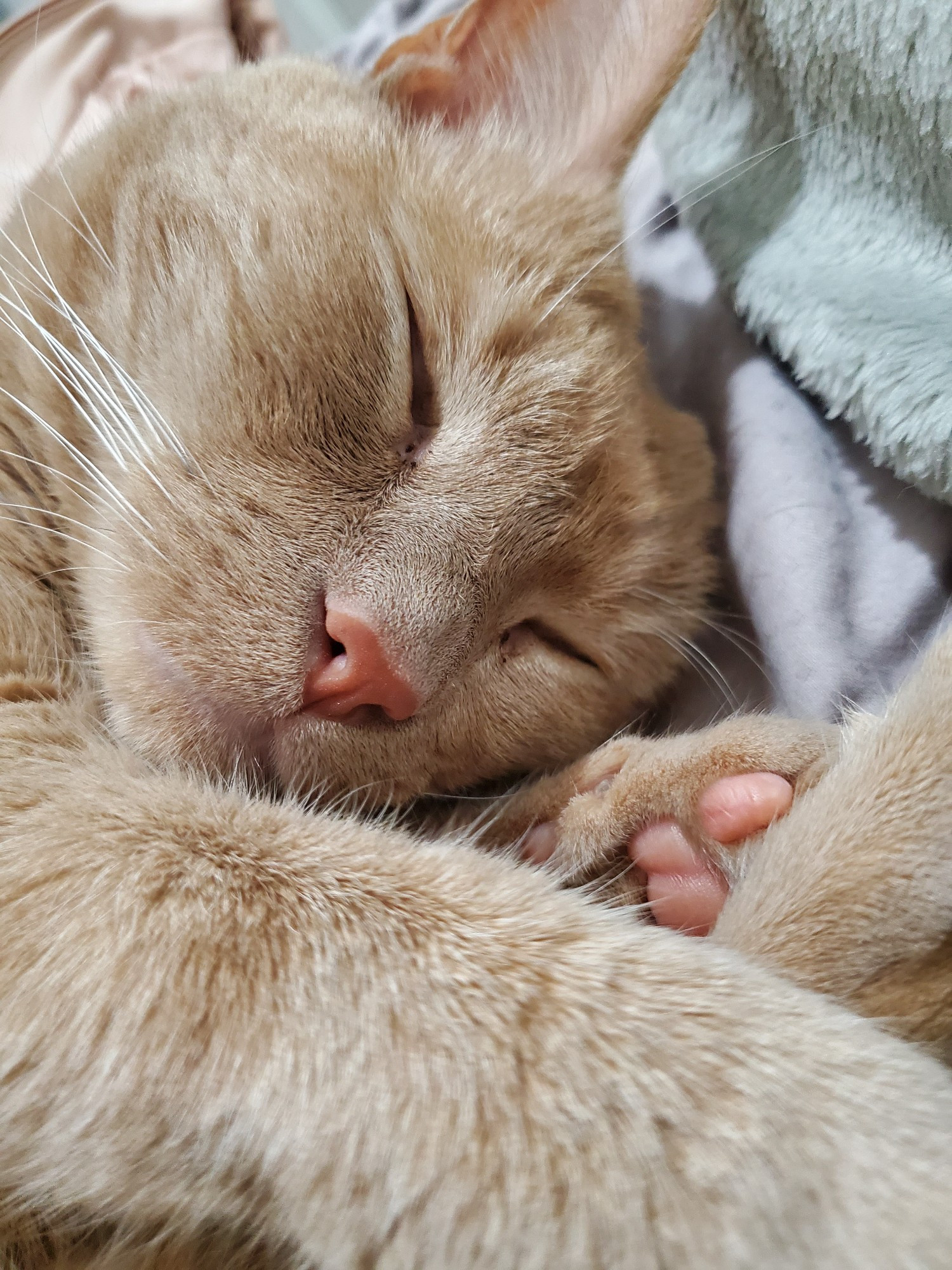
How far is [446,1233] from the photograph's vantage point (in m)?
0.57

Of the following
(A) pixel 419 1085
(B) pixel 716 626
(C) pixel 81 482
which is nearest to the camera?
(A) pixel 419 1085

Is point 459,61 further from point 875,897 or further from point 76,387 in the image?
point 875,897

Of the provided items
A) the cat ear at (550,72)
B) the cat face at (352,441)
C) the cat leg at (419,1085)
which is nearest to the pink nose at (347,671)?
the cat face at (352,441)

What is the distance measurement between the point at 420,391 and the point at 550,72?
50cm

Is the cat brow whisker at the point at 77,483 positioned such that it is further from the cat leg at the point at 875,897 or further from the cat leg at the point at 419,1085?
the cat leg at the point at 875,897

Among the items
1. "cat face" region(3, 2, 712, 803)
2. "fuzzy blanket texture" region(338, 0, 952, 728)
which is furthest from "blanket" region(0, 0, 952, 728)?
"cat face" region(3, 2, 712, 803)

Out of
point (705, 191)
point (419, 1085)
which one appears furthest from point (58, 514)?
point (705, 191)

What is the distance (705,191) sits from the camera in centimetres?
120

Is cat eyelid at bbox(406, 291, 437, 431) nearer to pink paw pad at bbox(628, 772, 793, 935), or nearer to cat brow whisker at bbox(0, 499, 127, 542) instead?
cat brow whisker at bbox(0, 499, 127, 542)

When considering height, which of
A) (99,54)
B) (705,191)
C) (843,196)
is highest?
(99,54)

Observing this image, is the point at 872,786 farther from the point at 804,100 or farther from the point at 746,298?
the point at 804,100

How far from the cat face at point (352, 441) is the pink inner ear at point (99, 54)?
77 centimetres

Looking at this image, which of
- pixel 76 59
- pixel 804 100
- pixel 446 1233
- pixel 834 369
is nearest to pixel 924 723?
pixel 834 369

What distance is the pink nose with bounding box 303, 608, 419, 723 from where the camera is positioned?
0.77 m
